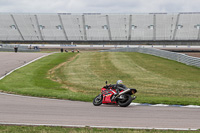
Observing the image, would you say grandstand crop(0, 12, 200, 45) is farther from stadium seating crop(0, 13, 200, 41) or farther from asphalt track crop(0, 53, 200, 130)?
asphalt track crop(0, 53, 200, 130)

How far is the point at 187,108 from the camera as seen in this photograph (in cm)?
1113

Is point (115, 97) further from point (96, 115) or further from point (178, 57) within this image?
point (178, 57)

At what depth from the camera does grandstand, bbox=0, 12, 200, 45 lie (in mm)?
81875

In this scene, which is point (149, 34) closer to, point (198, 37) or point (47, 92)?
point (198, 37)

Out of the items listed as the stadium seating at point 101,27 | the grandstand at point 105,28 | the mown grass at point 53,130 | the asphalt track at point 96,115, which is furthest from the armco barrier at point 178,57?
the stadium seating at point 101,27

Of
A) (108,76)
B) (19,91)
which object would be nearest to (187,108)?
(19,91)

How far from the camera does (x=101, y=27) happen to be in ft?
282

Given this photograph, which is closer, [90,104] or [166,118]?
[166,118]

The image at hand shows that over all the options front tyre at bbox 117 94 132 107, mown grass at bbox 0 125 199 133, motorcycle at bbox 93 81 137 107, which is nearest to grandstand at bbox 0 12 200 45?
motorcycle at bbox 93 81 137 107

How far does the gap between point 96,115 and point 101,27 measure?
254 feet

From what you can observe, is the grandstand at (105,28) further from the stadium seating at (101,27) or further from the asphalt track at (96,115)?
the asphalt track at (96,115)

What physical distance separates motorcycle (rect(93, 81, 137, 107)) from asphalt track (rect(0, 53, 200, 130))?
0.20m

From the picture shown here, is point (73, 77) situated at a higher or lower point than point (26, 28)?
lower

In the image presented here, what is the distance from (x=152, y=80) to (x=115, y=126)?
11.7m
